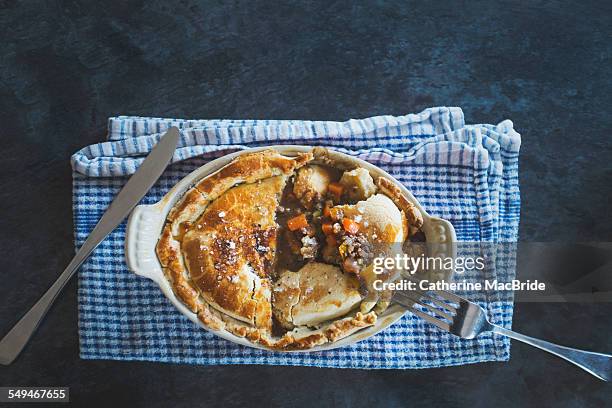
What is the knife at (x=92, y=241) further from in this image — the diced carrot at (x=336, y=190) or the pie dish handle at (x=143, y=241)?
the diced carrot at (x=336, y=190)

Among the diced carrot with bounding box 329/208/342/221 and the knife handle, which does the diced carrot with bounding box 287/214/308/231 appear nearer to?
the diced carrot with bounding box 329/208/342/221

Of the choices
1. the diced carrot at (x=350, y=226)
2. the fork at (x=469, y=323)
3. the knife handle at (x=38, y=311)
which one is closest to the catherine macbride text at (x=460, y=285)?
the fork at (x=469, y=323)

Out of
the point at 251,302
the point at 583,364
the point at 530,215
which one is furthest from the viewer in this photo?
the point at 530,215

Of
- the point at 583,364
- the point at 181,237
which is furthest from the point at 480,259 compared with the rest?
the point at 181,237

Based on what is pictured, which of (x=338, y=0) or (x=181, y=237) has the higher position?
(x=338, y=0)

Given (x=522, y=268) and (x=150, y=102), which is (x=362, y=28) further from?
(x=522, y=268)
